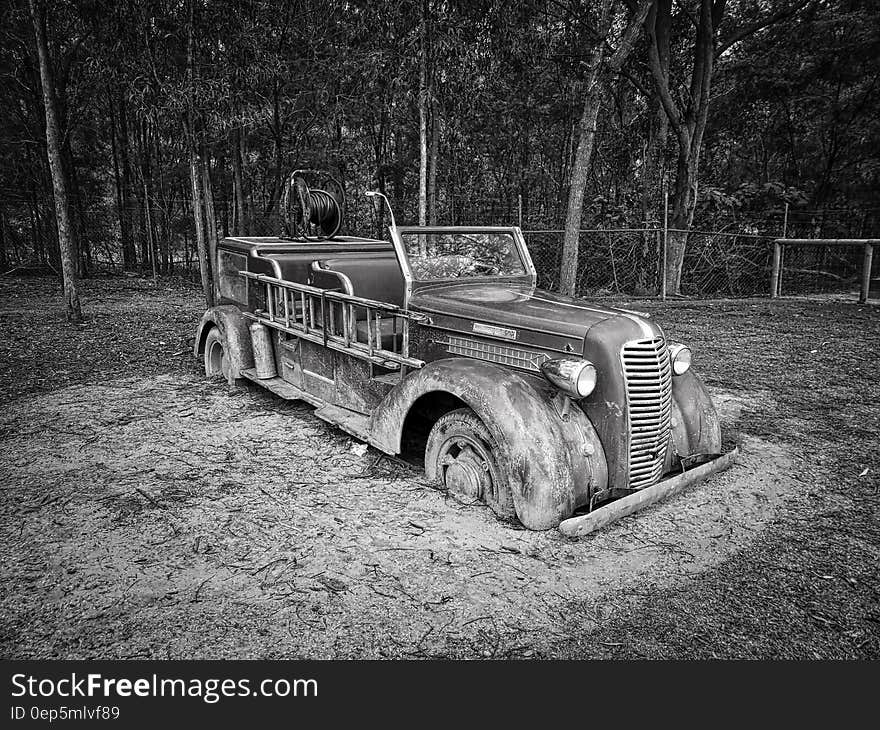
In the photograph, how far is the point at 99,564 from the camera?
120 inches

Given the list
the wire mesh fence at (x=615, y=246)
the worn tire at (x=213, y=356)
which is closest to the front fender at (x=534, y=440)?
the worn tire at (x=213, y=356)

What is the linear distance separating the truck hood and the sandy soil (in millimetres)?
1129

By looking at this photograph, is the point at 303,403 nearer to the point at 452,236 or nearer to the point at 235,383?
the point at 235,383

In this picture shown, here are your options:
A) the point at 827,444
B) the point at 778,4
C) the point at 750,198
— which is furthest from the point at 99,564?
the point at 750,198

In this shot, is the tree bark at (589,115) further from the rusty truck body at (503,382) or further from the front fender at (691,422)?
the front fender at (691,422)

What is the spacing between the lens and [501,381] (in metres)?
3.41

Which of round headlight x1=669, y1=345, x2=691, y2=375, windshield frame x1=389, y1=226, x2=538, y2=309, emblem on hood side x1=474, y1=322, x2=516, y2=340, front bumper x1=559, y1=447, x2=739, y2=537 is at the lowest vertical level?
front bumper x1=559, y1=447, x2=739, y2=537

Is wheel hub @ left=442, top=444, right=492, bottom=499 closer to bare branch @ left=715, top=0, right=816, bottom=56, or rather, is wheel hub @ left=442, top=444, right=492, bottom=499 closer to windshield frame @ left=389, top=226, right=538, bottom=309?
windshield frame @ left=389, top=226, right=538, bottom=309

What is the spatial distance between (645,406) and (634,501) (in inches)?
21.7

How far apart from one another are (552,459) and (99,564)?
239cm

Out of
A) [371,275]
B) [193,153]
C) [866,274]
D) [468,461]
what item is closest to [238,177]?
[193,153]

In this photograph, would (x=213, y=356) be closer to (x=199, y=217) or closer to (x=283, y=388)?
(x=283, y=388)

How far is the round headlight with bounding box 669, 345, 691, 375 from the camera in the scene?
3861mm

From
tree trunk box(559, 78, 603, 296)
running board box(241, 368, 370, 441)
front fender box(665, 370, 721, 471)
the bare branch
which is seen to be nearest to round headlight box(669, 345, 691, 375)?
front fender box(665, 370, 721, 471)
